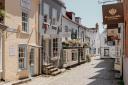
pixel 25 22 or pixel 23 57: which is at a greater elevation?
pixel 25 22

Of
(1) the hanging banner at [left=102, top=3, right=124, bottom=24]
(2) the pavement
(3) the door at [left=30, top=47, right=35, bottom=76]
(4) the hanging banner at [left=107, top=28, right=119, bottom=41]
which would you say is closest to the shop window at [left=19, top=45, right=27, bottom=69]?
(2) the pavement

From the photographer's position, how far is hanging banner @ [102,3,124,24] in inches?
557

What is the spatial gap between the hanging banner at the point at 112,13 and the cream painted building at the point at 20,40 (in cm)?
707

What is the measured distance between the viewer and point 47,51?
1094 inches

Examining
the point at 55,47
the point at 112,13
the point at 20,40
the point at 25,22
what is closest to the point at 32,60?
the point at 20,40

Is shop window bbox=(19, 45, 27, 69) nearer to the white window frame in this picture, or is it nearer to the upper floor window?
the white window frame

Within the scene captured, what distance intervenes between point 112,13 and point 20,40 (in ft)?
30.8

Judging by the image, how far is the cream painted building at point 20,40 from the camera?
63.3 feet

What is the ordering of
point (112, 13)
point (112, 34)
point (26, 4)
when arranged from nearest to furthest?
1. point (112, 13)
2. point (26, 4)
3. point (112, 34)

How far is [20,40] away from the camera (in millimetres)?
21672

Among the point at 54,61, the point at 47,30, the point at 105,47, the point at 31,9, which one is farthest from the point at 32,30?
the point at 105,47

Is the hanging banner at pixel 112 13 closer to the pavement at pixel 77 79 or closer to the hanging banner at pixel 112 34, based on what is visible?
the pavement at pixel 77 79

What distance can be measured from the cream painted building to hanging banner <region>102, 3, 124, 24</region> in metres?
7.07

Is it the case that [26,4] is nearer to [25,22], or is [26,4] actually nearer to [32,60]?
[25,22]
